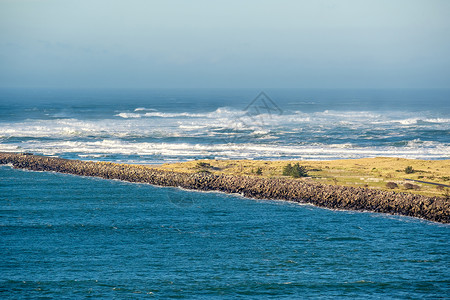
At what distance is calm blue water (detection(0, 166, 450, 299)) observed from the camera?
20062 mm

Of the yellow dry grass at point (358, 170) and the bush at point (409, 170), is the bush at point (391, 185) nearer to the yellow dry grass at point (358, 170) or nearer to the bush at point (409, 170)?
the yellow dry grass at point (358, 170)

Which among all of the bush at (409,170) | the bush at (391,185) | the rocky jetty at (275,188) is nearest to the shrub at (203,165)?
the rocky jetty at (275,188)

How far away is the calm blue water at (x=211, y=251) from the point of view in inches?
790

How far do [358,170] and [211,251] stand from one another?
2293 centimetres

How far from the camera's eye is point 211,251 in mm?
24250

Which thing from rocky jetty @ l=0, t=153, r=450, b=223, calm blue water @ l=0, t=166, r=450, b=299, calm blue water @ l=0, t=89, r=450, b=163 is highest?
calm blue water @ l=0, t=89, r=450, b=163

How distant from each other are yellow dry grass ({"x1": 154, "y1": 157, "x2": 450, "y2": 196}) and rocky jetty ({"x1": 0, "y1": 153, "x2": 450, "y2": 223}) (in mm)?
2924

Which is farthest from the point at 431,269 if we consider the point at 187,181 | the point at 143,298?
the point at 187,181

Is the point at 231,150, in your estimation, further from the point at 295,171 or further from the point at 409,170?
the point at 409,170

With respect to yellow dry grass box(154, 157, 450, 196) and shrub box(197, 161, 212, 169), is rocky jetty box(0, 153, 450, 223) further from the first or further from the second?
shrub box(197, 161, 212, 169)

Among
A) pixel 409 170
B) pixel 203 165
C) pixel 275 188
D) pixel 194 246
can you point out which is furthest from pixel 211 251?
pixel 409 170

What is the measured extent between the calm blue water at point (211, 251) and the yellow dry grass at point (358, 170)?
7266 mm

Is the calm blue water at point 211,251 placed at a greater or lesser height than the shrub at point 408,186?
lesser

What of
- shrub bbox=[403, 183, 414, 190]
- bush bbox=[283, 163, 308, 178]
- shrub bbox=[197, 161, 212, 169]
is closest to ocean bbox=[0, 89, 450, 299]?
shrub bbox=[403, 183, 414, 190]
